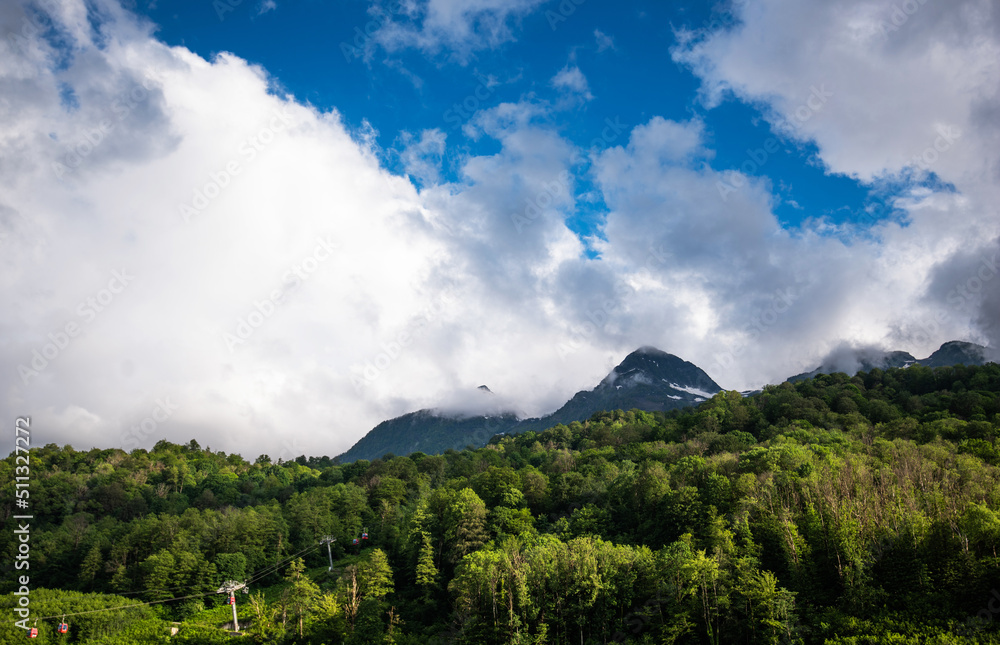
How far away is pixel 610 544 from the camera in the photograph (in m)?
63.5

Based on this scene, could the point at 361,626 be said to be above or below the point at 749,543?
below

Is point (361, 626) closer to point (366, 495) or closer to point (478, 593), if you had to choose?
point (478, 593)

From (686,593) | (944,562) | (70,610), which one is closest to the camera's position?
(944,562)

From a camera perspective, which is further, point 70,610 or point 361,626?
point 70,610

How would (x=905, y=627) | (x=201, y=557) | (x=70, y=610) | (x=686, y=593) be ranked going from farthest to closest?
(x=201, y=557), (x=70, y=610), (x=686, y=593), (x=905, y=627)

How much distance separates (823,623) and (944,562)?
41.5 ft

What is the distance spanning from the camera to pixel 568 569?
57062 mm

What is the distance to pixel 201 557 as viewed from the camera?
9875cm

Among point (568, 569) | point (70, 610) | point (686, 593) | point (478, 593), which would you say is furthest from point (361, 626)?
point (70, 610)

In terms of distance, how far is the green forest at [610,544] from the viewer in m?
49.4

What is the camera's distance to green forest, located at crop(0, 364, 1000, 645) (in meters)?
49.4

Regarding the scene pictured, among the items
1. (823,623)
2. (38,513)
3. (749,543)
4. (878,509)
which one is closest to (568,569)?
(749,543)

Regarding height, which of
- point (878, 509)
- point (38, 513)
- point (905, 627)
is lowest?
point (905, 627)

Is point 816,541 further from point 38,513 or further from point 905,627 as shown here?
point 38,513
